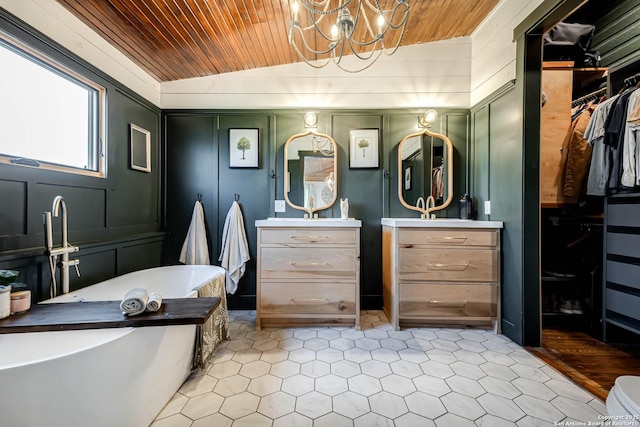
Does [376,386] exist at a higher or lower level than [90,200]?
lower

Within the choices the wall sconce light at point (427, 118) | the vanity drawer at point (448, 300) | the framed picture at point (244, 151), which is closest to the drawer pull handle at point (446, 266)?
the vanity drawer at point (448, 300)

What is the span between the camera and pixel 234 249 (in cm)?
251

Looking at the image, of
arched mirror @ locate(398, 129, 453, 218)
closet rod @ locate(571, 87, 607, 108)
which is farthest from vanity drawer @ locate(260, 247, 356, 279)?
closet rod @ locate(571, 87, 607, 108)

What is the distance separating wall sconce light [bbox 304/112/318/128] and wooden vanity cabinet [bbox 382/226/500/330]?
1.36 metres

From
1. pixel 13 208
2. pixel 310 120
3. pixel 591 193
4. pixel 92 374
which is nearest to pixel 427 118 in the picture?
pixel 310 120

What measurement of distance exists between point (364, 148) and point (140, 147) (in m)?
2.13

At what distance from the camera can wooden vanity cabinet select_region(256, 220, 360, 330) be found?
2141 mm

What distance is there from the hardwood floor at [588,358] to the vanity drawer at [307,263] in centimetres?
145

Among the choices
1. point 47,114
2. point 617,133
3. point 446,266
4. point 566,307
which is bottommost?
point 566,307

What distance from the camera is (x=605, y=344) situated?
1.91 meters

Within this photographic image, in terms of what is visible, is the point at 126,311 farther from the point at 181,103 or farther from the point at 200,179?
the point at 181,103

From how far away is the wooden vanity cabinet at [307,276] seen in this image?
7.02 ft

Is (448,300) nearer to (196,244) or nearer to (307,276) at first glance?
(307,276)

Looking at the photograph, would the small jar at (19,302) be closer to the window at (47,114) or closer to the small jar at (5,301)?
the small jar at (5,301)
